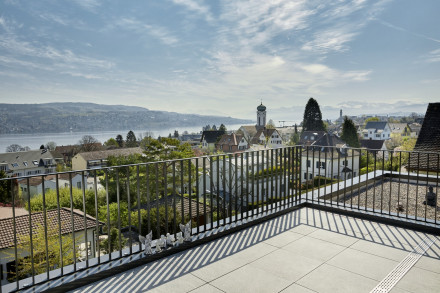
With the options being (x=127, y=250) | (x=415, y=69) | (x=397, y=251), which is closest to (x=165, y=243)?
(x=127, y=250)

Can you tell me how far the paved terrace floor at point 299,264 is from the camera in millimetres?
2201

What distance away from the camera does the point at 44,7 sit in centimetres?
6938

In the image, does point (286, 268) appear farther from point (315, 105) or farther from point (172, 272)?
point (315, 105)

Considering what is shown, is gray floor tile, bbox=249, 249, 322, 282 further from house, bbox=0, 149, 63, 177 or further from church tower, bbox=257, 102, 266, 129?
church tower, bbox=257, 102, 266, 129

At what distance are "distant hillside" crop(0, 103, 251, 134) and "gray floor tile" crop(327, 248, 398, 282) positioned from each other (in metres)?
72.4

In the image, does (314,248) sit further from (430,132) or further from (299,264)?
(430,132)

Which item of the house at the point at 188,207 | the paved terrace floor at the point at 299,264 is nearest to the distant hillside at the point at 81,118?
the house at the point at 188,207

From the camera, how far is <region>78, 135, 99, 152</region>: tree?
188ft

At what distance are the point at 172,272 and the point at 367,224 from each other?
2407 mm

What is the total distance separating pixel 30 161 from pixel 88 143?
1119 centimetres

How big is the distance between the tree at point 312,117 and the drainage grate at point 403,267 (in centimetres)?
4100

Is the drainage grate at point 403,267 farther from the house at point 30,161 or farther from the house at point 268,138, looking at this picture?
the house at point 30,161

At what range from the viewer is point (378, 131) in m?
67.7

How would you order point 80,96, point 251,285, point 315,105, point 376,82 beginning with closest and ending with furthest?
point 251,285
point 315,105
point 376,82
point 80,96
